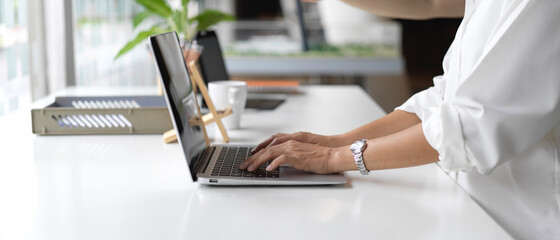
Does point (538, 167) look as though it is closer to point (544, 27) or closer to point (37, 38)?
point (544, 27)

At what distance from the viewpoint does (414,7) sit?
174cm

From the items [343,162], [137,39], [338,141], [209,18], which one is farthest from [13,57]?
[343,162]

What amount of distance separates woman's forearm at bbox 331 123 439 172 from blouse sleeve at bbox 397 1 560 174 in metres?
0.05

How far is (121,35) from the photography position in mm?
4477

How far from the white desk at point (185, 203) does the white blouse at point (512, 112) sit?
4.3 inches

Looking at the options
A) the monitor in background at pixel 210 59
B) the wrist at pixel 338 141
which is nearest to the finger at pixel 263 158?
the wrist at pixel 338 141

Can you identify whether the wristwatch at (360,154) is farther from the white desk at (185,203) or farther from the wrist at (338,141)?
the wrist at (338,141)

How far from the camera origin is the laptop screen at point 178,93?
105 centimetres

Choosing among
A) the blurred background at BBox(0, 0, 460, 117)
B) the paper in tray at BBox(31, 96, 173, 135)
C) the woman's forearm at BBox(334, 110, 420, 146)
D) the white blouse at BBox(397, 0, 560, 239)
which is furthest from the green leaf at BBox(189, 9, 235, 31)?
the white blouse at BBox(397, 0, 560, 239)

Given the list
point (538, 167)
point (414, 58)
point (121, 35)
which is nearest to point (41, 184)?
point (538, 167)

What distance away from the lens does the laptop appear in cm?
106

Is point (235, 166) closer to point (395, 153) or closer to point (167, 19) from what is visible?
point (395, 153)

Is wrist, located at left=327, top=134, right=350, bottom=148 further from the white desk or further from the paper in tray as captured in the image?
the paper in tray

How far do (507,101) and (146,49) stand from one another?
207 cm
